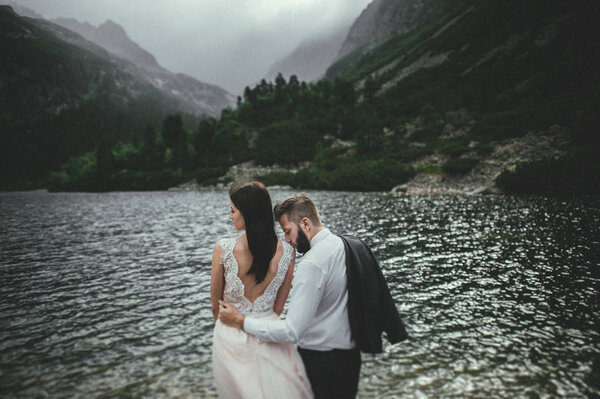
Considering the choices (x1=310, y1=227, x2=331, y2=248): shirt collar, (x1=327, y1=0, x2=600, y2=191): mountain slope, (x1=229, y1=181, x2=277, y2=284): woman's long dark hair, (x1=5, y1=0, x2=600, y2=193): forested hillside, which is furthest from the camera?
(x1=327, y1=0, x2=600, y2=191): mountain slope

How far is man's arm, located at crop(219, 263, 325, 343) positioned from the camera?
2.66 m

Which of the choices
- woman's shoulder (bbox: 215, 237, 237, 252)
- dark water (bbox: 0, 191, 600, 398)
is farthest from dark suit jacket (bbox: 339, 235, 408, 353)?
dark water (bbox: 0, 191, 600, 398)

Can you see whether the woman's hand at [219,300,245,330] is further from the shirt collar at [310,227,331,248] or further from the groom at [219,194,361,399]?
the shirt collar at [310,227,331,248]

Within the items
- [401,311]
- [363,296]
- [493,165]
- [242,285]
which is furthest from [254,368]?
[493,165]

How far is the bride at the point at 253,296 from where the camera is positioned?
3.05m

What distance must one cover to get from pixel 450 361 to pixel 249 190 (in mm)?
5510

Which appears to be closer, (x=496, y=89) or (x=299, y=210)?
(x=299, y=210)

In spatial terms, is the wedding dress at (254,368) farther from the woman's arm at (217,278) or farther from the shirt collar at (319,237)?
the shirt collar at (319,237)

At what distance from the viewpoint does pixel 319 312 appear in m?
3.09

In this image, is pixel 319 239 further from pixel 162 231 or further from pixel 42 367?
pixel 162 231

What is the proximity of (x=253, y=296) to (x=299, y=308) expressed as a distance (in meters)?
1.11

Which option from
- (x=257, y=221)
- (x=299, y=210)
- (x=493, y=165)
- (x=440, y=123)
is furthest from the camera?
(x=440, y=123)

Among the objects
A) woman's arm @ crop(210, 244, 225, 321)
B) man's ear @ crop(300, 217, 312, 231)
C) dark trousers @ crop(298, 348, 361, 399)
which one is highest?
man's ear @ crop(300, 217, 312, 231)

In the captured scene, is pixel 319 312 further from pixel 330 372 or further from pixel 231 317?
pixel 231 317
